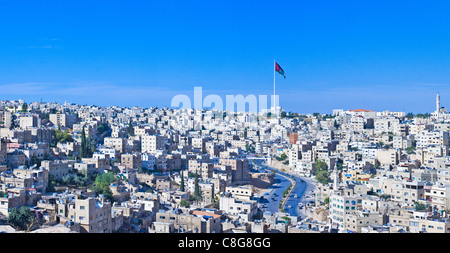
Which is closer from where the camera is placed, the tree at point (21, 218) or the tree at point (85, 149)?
the tree at point (21, 218)

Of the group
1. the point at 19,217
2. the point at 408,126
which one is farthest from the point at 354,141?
the point at 19,217

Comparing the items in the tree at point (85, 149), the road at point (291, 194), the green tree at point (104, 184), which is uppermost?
the tree at point (85, 149)

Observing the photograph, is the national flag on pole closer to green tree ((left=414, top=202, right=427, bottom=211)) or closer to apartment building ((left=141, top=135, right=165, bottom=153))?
green tree ((left=414, top=202, right=427, bottom=211))

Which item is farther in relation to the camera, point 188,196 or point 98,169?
point 98,169

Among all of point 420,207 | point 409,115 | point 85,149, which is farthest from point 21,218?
point 409,115

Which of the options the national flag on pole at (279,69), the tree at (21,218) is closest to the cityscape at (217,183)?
the tree at (21,218)

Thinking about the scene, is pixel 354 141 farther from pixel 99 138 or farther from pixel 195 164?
pixel 99 138

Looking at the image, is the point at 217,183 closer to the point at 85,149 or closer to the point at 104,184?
the point at 104,184

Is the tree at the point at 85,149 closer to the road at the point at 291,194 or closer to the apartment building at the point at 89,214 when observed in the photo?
the road at the point at 291,194

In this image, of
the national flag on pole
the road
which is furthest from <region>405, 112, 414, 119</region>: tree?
the national flag on pole
